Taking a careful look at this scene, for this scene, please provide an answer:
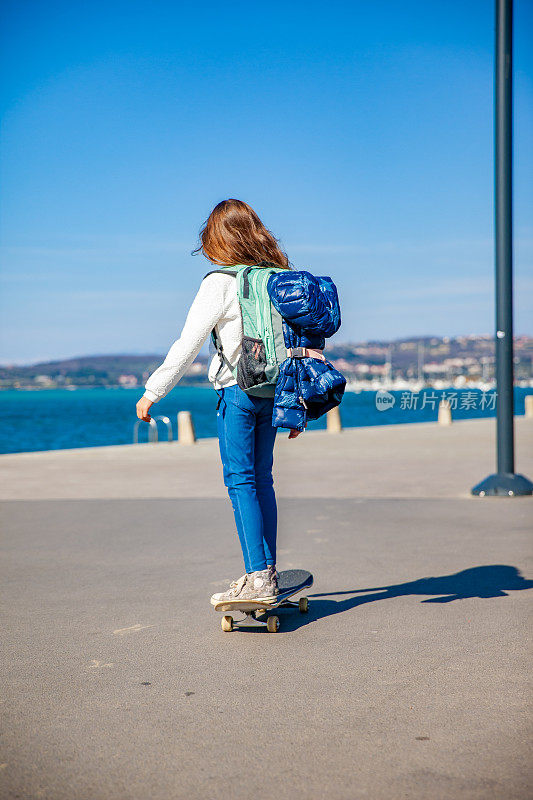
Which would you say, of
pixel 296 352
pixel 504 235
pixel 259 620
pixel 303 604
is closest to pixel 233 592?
pixel 259 620

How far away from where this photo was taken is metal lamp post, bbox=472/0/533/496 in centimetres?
841

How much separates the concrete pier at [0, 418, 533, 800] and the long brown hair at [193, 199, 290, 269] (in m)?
1.87

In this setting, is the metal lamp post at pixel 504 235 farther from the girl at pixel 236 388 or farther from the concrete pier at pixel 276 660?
the girl at pixel 236 388

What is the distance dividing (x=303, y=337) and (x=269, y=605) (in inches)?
51.6

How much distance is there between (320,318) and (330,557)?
8.12 ft

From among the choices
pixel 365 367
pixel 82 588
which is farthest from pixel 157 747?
pixel 365 367

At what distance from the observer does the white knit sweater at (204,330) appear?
13.0 feet

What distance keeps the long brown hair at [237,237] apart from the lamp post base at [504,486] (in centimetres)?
511

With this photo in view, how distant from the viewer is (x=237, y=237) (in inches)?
164

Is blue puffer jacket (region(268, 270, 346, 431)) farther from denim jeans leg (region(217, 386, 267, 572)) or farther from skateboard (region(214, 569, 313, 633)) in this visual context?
skateboard (region(214, 569, 313, 633))

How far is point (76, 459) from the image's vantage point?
13930 mm

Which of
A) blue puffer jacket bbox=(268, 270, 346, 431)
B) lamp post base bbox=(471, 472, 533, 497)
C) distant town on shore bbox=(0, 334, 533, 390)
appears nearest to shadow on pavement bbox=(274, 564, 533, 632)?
blue puffer jacket bbox=(268, 270, 346, 431)

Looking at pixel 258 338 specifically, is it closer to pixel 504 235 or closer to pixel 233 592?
pixel 233 592

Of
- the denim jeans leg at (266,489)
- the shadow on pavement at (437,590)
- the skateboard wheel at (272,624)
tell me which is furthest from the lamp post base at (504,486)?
the skateboard wheel at (272,624)
